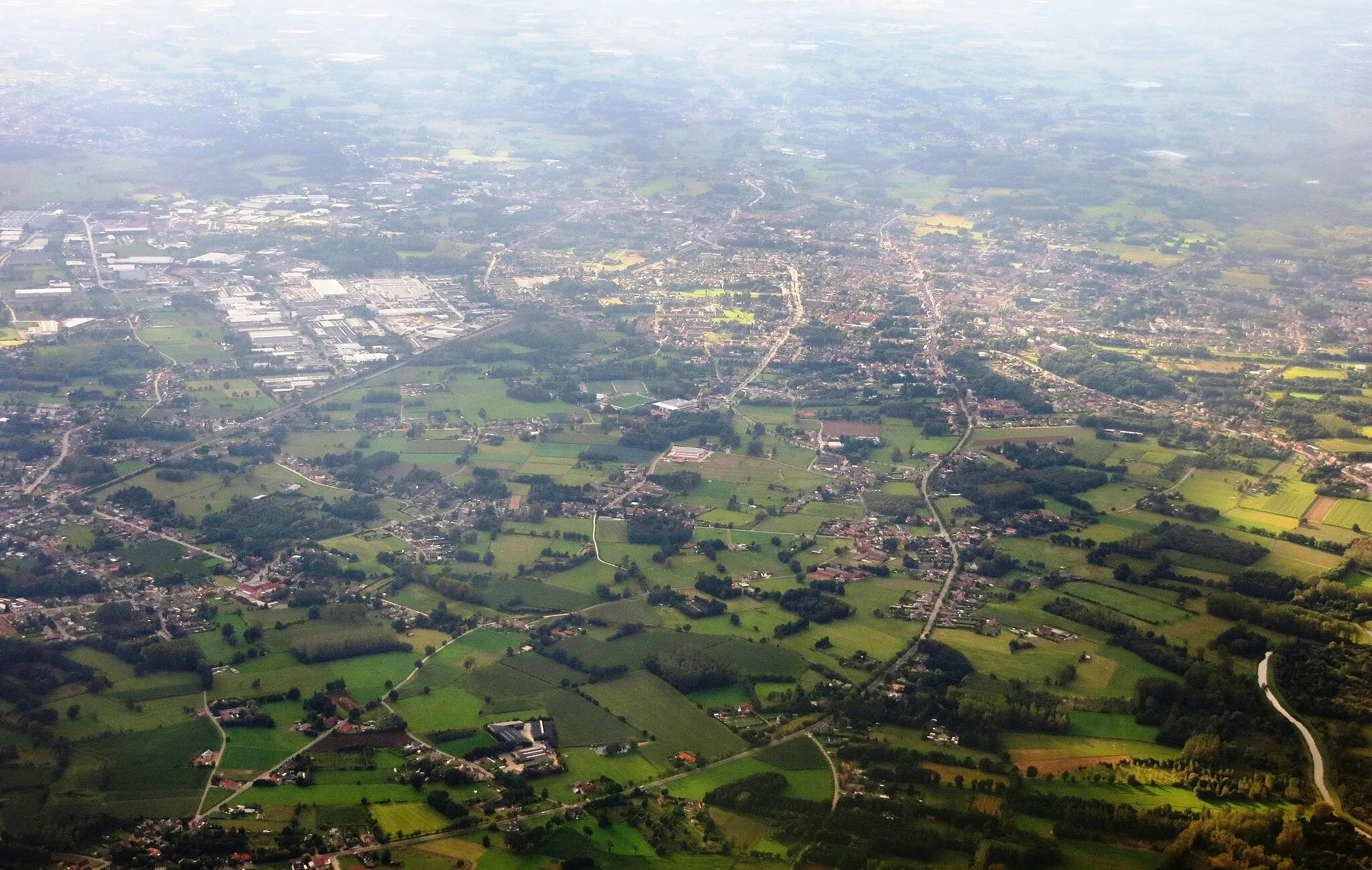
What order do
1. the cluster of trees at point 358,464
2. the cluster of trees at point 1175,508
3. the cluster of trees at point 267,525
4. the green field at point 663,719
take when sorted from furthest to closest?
the cluster of trees at point 358,464
the cluster of trees at point 1175,508
the cluster of trees at point 267,525
the green field at point 663,719

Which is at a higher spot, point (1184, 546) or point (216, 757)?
point (1184, 546)

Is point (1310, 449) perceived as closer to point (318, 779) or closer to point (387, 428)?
point (387, 428)

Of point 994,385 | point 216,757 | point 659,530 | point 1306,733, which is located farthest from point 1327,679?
point 216,757

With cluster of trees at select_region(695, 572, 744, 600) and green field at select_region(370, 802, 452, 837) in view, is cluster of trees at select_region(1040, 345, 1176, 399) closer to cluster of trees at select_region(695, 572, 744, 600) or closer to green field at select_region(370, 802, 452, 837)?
cluster of trees at select_region(695, 572, 744, 600)

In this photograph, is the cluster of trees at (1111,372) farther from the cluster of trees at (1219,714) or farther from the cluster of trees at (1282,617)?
the cluster of trees at (1219,714)

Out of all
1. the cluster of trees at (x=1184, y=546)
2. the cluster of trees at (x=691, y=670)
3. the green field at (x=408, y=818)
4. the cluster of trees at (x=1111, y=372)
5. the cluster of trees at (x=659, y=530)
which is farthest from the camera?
the cluster of trees at (x=1111, y=372)

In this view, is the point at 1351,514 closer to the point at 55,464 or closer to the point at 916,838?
the point at 916,838

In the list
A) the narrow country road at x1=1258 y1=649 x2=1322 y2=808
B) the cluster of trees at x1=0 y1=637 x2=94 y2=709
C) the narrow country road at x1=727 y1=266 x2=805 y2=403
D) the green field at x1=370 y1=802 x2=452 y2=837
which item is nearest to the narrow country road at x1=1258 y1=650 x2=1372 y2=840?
the narrow country road at x1=1258 y1=649 x2=1322 y2=808

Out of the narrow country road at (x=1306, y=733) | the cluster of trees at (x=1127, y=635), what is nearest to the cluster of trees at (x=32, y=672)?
the cluster of trees at (x=1127, y=635)

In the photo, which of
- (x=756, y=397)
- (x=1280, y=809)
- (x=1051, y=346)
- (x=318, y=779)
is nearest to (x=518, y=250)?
(x=756, y=397)

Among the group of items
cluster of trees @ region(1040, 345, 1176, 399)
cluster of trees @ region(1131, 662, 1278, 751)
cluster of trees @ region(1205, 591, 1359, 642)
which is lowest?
cluster of trees @ region(1040, 345, 1176, 399)

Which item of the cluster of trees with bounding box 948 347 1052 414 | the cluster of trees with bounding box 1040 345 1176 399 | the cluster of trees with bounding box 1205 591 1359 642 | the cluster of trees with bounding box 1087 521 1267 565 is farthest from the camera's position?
the cluster of trees with bounding box 1040 345 1176 399
